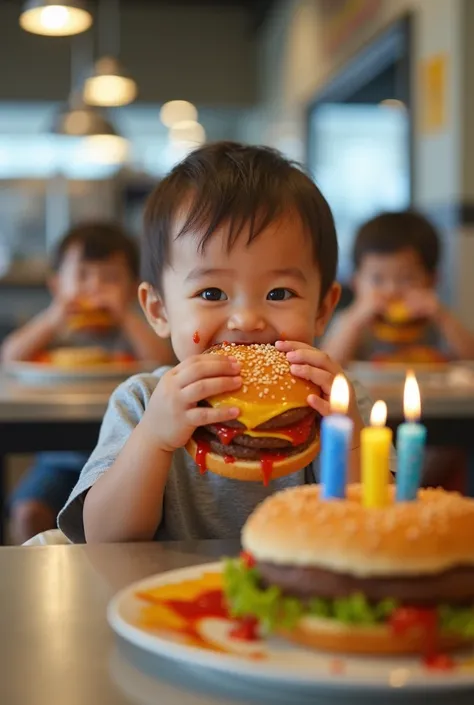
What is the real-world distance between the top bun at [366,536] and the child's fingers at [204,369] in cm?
45

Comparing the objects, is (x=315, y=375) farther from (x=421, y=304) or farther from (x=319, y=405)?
(x=421, y=304)

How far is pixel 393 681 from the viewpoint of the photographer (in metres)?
0.72

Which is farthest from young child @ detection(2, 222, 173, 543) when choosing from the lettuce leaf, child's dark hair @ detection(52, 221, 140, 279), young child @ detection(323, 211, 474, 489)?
the lettuce leaf

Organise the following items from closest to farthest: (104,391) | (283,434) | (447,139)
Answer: (283,434) < (104,391) < (447,139)

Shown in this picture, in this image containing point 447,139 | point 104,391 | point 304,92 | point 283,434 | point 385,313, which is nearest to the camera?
point 283,434

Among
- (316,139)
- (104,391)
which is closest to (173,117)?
(316,139)

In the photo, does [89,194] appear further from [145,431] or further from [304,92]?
[145,431]

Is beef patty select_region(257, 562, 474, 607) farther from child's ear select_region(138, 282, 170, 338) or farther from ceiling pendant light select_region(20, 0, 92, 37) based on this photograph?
ceiling pendant light select_region(20, 0, 92, 37)

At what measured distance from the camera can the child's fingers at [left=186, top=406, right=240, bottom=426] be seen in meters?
1.27

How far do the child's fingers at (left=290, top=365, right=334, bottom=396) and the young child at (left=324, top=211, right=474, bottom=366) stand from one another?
2179 millimetres

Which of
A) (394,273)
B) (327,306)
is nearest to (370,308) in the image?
(394,273)

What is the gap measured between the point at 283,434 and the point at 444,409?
4.25 ft

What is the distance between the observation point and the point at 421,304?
3598 millimetres

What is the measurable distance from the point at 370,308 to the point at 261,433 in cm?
241
